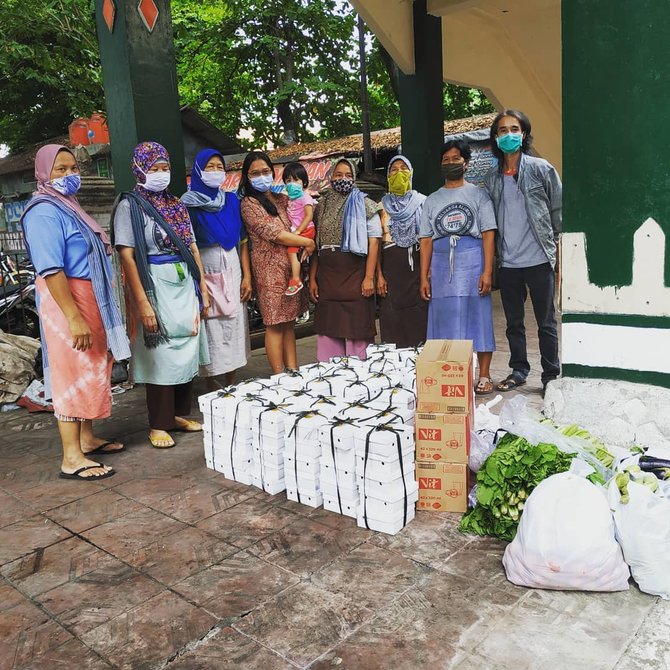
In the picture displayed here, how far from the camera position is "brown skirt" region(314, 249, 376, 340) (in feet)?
16.5

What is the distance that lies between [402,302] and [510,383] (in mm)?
1043

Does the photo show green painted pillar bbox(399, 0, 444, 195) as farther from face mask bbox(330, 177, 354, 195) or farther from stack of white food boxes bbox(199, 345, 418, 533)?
stack of white food boxes bbox(199, 345, 418, 533)

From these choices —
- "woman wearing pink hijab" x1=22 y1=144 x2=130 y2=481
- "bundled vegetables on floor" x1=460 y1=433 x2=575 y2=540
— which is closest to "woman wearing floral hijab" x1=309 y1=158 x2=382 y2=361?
"woman wearing pink hijab" x1=22 y1=144 x2=130 y2=481

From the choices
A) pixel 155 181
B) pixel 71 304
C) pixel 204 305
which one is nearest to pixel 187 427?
pixel 204 305

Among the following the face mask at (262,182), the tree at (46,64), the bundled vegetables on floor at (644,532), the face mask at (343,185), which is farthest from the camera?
the tree at (46,64)

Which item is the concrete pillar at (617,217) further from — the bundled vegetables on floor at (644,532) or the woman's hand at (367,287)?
the woman's hand at (367,287)

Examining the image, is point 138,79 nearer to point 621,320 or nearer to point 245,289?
point 245,289

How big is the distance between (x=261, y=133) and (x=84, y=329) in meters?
→ 16.3

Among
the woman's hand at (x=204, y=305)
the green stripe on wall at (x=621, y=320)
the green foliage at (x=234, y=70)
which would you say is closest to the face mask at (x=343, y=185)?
the woman's hand at (x=204, y=305)

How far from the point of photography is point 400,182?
195 inches

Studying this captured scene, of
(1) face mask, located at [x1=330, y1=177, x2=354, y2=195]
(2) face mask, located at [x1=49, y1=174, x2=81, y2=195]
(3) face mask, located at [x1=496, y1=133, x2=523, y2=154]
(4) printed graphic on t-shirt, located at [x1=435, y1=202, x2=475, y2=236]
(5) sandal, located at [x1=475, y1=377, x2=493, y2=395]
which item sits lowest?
(5) sandal, located at [x1=475, y1=377, x2=493, y2=395]

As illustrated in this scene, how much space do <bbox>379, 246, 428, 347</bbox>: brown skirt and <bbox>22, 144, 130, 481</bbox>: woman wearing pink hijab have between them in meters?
2.23

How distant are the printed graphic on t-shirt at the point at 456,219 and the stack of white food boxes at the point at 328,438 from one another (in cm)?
114

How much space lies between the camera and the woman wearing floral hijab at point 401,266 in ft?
16.5
